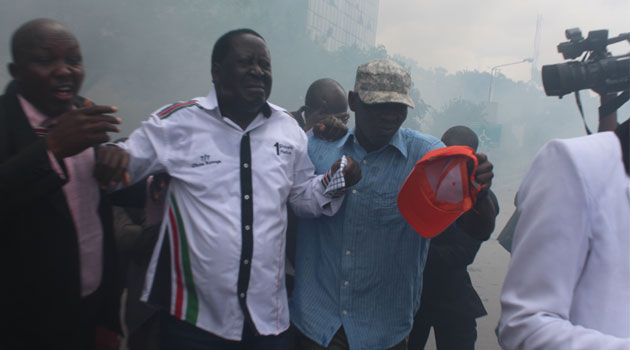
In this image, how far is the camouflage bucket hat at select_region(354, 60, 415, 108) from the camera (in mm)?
2344

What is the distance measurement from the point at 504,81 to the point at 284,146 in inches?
3448

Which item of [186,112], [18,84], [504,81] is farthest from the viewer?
[504,81]

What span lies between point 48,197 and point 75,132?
0.28m

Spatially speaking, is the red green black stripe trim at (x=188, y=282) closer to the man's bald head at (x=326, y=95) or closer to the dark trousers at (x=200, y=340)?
the dark trousers at (x=200, y=340)

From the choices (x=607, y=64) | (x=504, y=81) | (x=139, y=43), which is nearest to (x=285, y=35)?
(x=139, y=43)

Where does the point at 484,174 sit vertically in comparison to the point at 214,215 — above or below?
above

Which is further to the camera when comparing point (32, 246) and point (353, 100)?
point (353, 100)

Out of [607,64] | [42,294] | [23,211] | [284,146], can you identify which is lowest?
[42,294]

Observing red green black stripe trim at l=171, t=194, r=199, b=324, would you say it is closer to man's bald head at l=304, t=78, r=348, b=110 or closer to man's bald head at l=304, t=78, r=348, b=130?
man's bald head at l=304, t=78, r=348, b=130

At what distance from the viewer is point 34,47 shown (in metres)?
1.76

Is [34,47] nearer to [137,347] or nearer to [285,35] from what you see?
[137,347]

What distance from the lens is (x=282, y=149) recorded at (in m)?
2.31

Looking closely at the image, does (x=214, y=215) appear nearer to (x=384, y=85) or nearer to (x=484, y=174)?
(x=384, y=85)

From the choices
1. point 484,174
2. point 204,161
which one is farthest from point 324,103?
point 484,174
